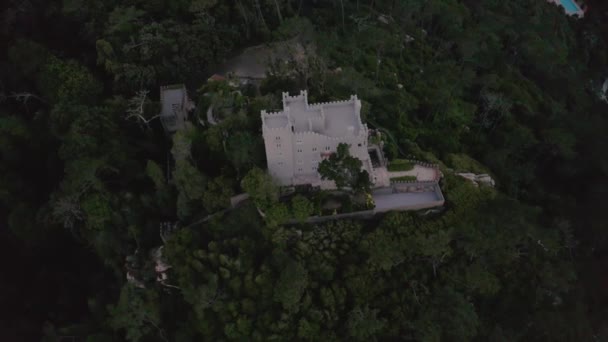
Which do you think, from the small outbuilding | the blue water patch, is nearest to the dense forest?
the small outbuilding

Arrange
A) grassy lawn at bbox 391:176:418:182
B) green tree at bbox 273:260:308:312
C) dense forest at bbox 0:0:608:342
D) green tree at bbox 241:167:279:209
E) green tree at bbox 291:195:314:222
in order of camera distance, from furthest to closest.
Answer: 1. grassy lawn at bbox 391:176:418:182
2. green tree at bbox 291:195:314:222
3. dense forest at bbox 0:0:608:342
4. green tree at bbox 241:167:279:209
5. green tree at bbox 273:260:308:312

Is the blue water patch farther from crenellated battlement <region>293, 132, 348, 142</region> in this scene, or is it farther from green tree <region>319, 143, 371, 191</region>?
crenellated battlement <region>293, 132, 348, 142</region>

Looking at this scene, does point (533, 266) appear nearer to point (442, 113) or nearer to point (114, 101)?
point (442, 113)

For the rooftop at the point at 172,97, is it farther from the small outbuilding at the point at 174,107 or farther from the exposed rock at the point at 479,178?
the exposed rock at the point at 479,178

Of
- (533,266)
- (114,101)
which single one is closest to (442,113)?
(533,266)

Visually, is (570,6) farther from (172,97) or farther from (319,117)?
(172,97)
